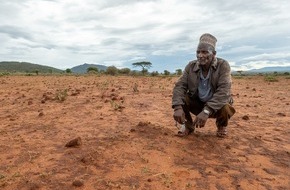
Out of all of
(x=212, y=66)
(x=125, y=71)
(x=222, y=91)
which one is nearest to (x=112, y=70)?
(x=125, y=71)

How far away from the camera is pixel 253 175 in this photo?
3928 millimetres

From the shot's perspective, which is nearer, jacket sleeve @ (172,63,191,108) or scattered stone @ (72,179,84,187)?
scattered stone @ (72,179,84,187)

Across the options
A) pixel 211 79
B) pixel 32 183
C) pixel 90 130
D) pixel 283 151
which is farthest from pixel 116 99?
pixel 32 183

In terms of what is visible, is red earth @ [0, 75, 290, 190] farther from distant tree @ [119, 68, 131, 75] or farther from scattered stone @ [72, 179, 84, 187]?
distant tree @ [119, 68, 131, 75]

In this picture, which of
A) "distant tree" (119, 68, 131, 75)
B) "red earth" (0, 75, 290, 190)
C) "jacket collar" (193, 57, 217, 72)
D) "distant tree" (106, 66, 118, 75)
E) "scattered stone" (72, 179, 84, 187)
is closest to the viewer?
"scattered stone" (72, 179, 84, 187)

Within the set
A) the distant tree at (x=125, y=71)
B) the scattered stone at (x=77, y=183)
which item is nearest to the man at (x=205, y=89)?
the scattered stone at (x=77, y=183)

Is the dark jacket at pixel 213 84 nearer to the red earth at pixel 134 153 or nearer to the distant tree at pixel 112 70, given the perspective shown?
the red earth at pixel 134 153

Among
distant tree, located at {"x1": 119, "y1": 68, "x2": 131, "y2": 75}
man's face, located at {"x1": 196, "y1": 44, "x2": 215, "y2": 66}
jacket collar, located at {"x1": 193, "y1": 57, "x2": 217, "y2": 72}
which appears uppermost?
man's face, located at {"x1": 196, "y1": 44, "x2": 215, "y2": 66}

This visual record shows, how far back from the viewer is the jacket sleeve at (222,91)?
15.4 feet

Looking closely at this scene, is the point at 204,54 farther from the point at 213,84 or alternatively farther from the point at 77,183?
the point at 77,183

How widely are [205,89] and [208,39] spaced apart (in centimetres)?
69

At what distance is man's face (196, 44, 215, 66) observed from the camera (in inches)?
187

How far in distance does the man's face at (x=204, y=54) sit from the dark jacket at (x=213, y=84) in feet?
0.42

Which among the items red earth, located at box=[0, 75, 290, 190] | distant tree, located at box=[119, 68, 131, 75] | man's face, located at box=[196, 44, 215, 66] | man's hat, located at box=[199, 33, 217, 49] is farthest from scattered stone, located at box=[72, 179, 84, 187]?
distant tree, located at box=[119, 68, 131, 75]
